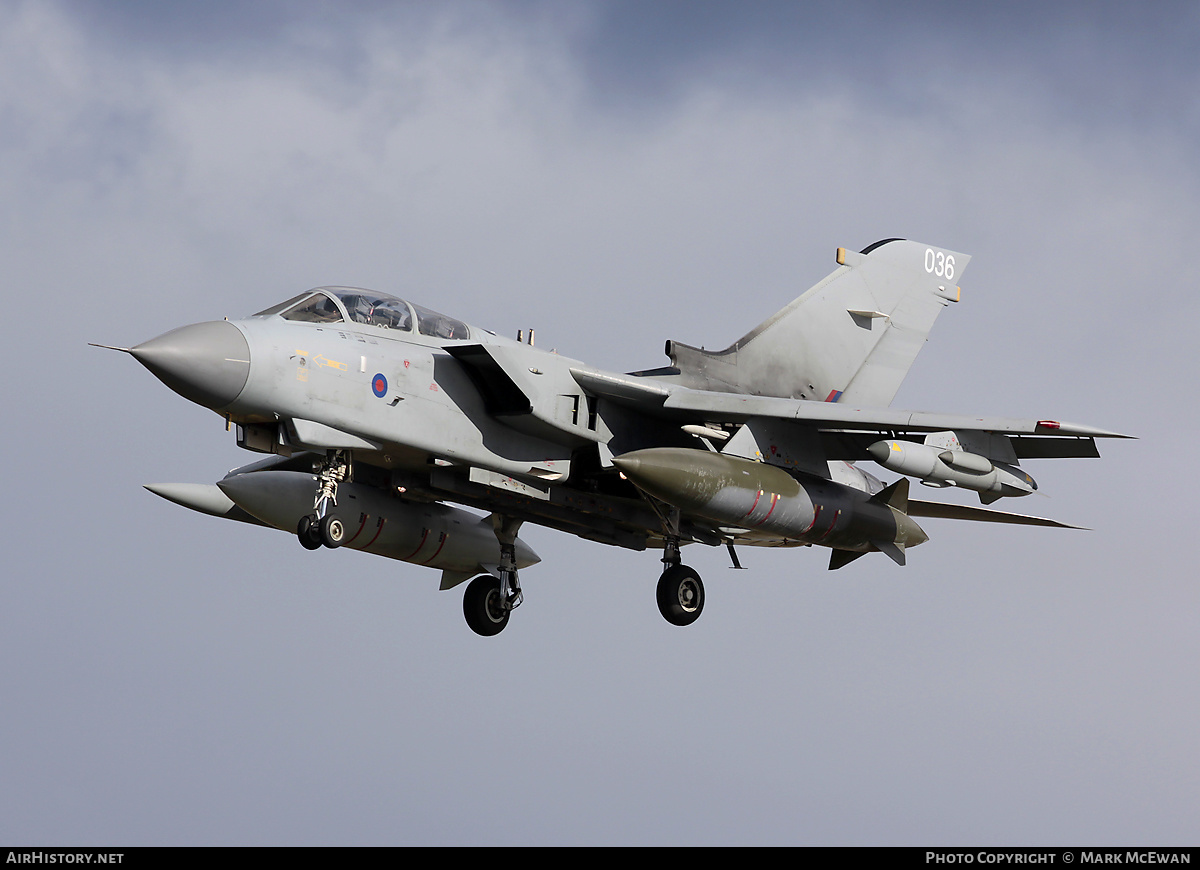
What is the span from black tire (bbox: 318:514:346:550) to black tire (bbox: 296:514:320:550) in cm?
6

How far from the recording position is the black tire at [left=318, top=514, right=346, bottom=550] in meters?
15.9

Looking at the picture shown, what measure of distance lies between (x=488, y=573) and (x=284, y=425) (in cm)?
543

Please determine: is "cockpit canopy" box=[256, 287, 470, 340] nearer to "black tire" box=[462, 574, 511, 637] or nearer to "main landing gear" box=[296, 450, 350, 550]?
"main landing gear" box=[296, 450, 350, 550]

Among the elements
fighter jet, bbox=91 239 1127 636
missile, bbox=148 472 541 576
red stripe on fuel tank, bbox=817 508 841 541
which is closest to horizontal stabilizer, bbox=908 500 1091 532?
fighter jet, bbox=91 239 1127 636

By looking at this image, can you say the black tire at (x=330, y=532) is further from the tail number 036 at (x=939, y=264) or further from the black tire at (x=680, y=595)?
the tail number 036 at (x=939, y=264)

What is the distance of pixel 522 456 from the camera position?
56.2ft

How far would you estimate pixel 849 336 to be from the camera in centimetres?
2139

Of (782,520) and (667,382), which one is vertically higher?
(667,382)

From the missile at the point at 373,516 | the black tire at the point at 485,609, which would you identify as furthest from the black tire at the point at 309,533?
the black tire at the point at 485,609

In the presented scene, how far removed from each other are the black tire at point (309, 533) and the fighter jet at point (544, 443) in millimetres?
27

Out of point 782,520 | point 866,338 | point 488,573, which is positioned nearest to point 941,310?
point 866,338

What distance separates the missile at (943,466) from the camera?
16.9m
